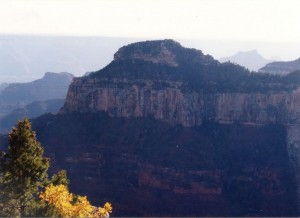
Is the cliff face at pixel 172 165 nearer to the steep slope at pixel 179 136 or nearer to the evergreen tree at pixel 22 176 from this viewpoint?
the steep slope at pixel 179 136

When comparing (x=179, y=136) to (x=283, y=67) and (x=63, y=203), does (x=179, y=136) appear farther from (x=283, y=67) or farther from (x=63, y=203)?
(x=63, y=203)

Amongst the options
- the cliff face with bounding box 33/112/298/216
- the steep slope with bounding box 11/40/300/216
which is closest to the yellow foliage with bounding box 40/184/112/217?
the cliff face with bounding box 33/112/298/216

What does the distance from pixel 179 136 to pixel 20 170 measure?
215ft

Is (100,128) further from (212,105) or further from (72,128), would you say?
(212,105)

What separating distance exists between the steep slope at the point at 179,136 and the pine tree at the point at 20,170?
5211cm

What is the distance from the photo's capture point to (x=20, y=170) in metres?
30.5

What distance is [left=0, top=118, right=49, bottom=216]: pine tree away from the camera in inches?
1191

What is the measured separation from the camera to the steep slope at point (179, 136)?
86062 millimetres

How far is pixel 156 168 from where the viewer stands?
90.1 meters

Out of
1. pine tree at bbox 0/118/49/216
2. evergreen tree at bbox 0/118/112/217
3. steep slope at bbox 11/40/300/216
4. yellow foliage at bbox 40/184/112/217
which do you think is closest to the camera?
yellow foliage at bbox 40/184/112/217

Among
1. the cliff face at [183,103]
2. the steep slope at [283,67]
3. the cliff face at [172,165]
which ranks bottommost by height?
the cliff face at [172,165]

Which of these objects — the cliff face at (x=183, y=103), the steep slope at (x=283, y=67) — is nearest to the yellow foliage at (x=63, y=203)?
the cliff face at (x=183, y=103)

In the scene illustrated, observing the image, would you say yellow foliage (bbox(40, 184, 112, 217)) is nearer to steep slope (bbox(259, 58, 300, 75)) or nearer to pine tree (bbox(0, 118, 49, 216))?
pine tree (bbox(0, 118, 49, 216))

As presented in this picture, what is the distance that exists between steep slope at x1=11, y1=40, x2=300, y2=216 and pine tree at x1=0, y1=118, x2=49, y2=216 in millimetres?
52109
